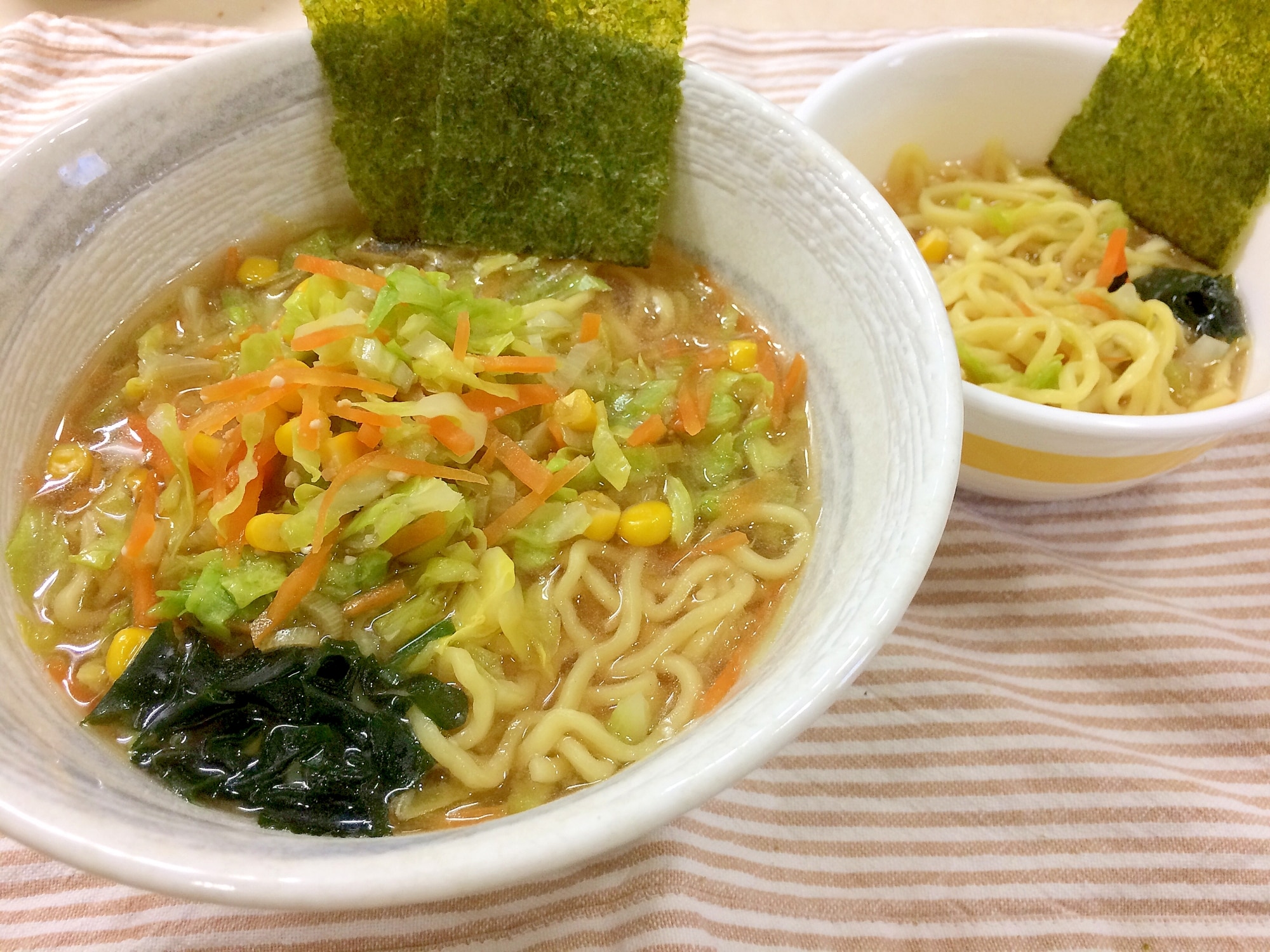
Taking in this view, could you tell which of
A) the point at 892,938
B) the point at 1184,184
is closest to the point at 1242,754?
the point at 892,938

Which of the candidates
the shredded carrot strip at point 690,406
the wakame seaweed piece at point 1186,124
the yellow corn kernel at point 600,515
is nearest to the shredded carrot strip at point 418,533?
the yellow corn kernel at point 600,515

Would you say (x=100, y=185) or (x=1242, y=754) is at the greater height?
(x=100, y=185)

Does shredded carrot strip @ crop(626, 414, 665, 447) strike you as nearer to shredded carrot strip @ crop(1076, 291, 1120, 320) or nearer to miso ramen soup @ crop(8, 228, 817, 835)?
miso ramen soup @ crop(8, 228, 817, 835)

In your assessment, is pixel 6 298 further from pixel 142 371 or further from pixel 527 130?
pixel 527 130

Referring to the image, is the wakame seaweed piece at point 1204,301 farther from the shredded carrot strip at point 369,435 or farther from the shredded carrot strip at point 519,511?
the shredded carrot strip at point 369,435

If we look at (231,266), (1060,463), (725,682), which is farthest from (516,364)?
(1060,463)

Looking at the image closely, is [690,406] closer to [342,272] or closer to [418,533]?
[418,533]

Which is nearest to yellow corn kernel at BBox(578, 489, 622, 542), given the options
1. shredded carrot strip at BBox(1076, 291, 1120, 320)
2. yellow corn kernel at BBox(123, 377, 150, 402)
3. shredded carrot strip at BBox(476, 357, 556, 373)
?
shredded carrot strip at BBox(476, 357, 556, 373)
